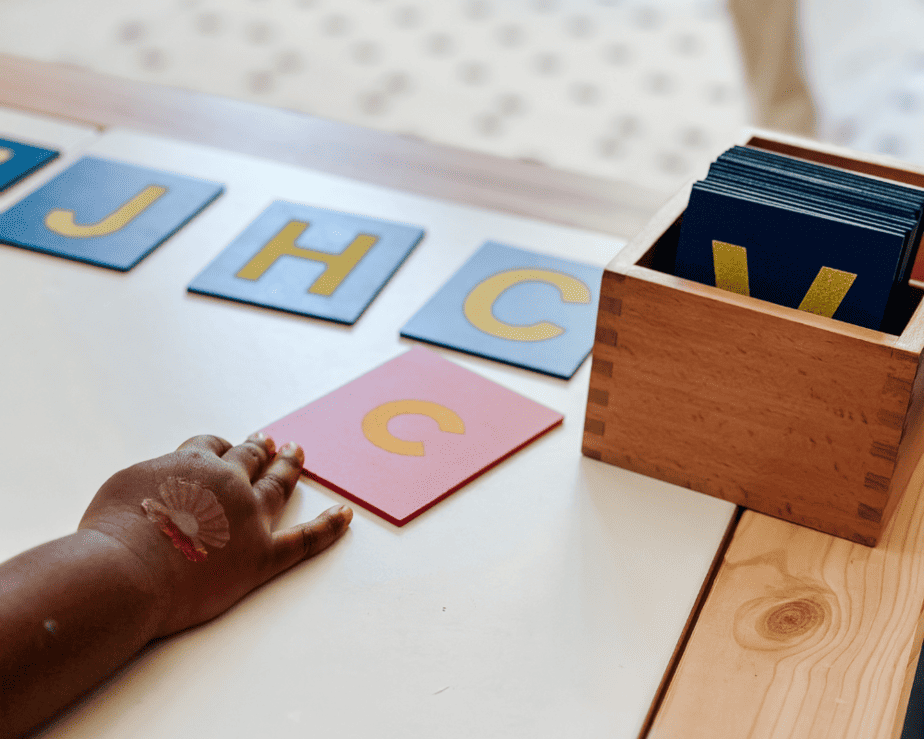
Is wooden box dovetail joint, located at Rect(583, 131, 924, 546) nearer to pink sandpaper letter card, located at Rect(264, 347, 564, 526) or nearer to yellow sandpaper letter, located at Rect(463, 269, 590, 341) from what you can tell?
pink sandpaper letter card, located at Rect(264, 347, 564, 526)

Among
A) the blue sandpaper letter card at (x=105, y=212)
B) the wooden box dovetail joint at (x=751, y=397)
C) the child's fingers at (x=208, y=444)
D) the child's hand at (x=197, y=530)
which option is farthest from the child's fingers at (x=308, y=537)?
the blue sandpaper letter card at (x=105, y=212)

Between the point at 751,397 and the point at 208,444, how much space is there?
1.45ft

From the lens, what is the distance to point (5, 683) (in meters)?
0.52

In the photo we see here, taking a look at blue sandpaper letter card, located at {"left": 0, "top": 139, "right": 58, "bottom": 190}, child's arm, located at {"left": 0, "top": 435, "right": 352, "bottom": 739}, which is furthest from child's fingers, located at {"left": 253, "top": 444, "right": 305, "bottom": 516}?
blue sandpaper letter card, located at {"left": 0, "top": 139, "right": 58, "bottom": 190}

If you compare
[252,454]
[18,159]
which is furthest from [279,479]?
[18,159]

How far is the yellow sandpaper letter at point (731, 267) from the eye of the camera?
70 cm

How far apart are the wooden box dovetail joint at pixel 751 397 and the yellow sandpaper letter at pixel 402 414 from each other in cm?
13

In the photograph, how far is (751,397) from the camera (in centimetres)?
70

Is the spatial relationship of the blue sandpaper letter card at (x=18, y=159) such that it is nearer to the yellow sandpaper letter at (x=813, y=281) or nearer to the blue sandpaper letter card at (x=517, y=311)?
the blue sandpaper letter card at (x=517, y=311)

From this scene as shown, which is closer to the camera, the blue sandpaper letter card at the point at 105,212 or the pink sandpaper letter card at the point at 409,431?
the pink sandpaper letter card at the point at 409,431

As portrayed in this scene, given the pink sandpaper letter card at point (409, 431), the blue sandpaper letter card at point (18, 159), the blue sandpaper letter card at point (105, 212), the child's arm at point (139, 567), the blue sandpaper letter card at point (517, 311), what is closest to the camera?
the child's arm at point (139, 567)

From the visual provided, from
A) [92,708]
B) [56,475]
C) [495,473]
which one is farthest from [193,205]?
[92,708]

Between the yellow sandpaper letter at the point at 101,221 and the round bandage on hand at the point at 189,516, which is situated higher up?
A: the round bandage on hand at the point at 189,516

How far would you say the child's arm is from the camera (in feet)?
Answer: 1.76
